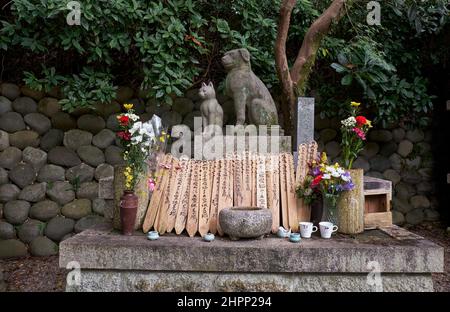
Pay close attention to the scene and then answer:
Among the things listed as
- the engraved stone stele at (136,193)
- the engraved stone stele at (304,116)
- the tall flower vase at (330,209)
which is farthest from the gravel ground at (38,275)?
the engraved stone stele at (304,116)

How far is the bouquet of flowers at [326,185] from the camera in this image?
3.25 meters

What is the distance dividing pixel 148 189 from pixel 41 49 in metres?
2.65

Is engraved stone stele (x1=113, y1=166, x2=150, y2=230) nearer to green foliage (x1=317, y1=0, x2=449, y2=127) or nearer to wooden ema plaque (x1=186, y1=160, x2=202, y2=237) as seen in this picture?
wooden ema plaque (x1=186, y1=160, x2=202, y2=237)

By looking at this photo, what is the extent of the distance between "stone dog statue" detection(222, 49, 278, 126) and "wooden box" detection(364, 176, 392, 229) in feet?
4.00

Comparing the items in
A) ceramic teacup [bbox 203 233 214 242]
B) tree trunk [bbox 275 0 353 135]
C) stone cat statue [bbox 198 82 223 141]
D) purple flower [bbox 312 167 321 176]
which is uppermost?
tree trunk [bbox 275 0 353 135]

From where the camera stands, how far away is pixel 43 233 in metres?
5.09

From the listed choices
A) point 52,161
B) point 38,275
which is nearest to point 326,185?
point 38,275

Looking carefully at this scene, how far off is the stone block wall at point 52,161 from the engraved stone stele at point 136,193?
1507mm

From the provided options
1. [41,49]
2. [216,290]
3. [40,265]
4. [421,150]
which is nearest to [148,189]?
[216,290]

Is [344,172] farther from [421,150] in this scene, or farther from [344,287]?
[421,150]

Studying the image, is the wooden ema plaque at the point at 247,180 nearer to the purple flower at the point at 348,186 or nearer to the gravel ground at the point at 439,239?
the purple flower at the point at 348,186

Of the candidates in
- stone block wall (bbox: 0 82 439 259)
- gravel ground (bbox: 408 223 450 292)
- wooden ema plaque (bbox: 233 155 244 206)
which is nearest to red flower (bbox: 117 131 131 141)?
wooden ema plaque (bbox: 233 155 244 206)

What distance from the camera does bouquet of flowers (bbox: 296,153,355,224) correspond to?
325 centimetres

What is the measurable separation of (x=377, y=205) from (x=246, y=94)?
1737 millimetres
